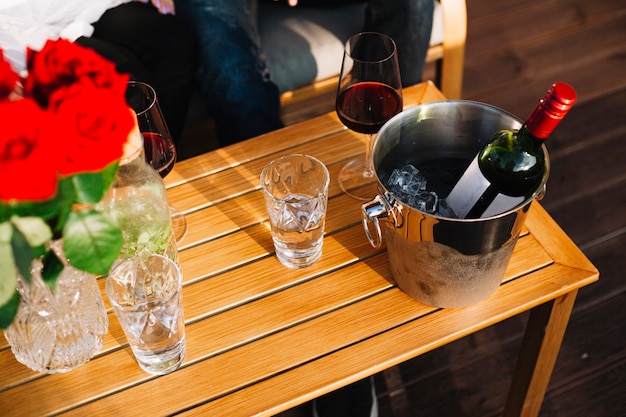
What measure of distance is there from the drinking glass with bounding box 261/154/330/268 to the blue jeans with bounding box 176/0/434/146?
0.51m

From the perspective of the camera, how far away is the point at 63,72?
68cm

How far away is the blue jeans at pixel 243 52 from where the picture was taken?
1.56 m

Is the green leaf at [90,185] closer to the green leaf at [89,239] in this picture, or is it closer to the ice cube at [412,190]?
the green leaf at [89,239]

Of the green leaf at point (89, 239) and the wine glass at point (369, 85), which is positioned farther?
the wine glass at point (369, 85)

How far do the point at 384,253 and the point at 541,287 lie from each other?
23 centimetres

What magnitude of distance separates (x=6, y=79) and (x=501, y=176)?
0.61 metres

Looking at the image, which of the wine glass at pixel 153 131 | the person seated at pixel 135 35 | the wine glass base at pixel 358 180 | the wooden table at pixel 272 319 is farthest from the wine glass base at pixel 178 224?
the person seated at pixel 135 35

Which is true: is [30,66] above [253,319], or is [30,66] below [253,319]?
above

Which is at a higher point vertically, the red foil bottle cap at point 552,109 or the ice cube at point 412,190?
the red foil bottle cap at point 552,109

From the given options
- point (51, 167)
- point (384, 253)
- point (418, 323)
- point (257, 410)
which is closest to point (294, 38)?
point (384, 253)

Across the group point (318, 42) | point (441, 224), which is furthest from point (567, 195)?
point (441, 224)

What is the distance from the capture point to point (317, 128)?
1.26m

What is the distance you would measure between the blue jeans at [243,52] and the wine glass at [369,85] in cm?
50

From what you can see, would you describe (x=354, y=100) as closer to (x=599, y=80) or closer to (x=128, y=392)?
(x=128, y=392)
